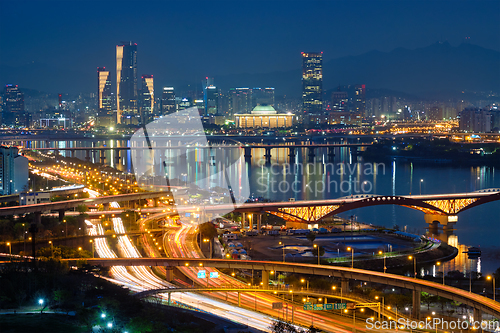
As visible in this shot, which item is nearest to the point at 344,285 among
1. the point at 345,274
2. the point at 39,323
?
the point at 345,274

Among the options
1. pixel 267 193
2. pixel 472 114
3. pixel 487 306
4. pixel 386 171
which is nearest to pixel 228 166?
pixel 386 171

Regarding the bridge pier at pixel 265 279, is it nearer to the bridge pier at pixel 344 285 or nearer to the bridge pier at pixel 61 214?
the bridge pier at pixel 344 285

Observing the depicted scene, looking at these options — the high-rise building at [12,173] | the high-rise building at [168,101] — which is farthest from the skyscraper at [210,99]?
the high-rise building at [12,173]

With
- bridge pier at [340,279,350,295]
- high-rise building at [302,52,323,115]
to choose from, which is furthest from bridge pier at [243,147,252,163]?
high-rise building at [302,52,323,115]

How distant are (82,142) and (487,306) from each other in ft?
151

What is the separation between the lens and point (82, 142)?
49219mm

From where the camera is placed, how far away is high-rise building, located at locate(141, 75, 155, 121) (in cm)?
7359

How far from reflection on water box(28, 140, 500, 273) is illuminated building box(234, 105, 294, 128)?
2118cm

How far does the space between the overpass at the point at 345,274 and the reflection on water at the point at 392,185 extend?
3.15m

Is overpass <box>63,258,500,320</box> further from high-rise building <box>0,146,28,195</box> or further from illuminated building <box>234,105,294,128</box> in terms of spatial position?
illuminated building <box>234,105,294,128</box>

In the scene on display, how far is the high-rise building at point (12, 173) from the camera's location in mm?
→ 17516

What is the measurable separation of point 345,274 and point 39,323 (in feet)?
12.1

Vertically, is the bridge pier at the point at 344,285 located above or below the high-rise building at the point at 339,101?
below

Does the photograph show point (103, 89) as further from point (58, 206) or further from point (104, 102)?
point (58, 206)
